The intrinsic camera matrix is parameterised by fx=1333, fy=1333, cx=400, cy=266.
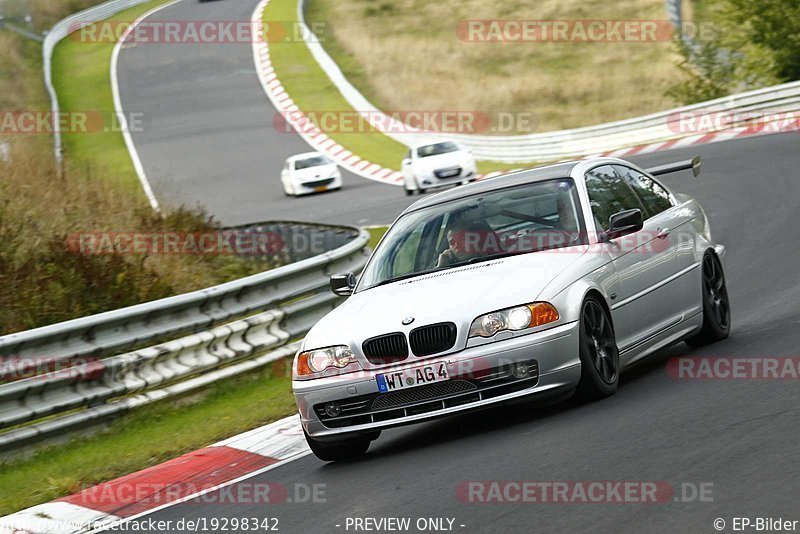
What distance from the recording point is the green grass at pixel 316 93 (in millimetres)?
37812

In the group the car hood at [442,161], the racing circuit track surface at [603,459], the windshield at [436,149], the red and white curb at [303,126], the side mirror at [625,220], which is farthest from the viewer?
the red and white curb at [303,126]

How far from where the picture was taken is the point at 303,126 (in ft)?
145

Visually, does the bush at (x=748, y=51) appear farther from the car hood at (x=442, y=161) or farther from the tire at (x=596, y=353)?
the tire at (x=596, y=353)

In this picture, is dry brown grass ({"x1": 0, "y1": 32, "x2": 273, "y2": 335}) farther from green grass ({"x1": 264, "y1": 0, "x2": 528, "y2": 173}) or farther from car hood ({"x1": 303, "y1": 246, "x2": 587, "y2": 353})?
green grass ({"x1": 264, "y1": 0, "x2": 528, "y2": 173})

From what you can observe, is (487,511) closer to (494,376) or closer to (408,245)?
(494,376)

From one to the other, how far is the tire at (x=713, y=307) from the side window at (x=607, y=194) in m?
0.77

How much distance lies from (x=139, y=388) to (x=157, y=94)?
141 feet

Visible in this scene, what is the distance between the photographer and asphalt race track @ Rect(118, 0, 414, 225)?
3067 centimetres

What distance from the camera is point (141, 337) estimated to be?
10617mm

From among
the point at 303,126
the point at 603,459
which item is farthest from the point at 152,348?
the point at 303,126

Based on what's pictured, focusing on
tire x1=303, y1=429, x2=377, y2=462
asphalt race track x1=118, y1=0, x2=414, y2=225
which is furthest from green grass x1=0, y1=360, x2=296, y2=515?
asphalt race track x1=118, y1=0, x2=414, y2=225

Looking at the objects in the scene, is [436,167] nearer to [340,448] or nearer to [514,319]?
[340,448]

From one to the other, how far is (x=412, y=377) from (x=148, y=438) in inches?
130

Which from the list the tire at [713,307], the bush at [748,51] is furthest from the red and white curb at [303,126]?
the tire at [713,307]
